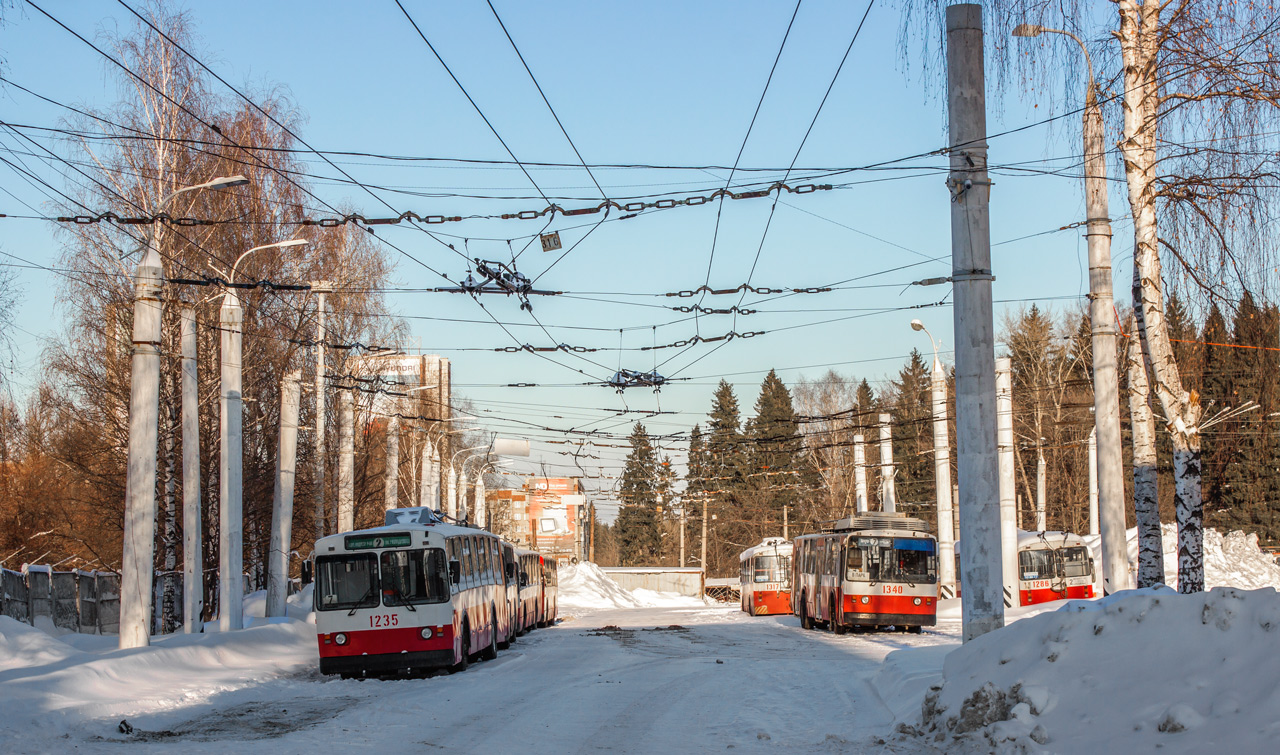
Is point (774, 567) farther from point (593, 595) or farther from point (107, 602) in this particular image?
point (107, 602)

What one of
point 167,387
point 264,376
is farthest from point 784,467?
point 167,387

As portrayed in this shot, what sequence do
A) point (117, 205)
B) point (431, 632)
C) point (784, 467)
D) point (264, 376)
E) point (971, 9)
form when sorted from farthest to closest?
point (784, 467)
point (264, 376)
point (117, 205)
point (431, 632)
point (971, 9)

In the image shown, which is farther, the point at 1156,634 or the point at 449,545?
the point at 449,545

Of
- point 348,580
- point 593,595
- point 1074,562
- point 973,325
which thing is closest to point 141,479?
point 348,580

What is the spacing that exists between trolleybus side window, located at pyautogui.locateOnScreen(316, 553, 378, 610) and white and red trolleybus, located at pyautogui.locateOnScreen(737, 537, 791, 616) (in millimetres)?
27727

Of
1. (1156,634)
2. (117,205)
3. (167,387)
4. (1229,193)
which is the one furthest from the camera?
(167,387)

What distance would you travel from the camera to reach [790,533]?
8438 centimetres

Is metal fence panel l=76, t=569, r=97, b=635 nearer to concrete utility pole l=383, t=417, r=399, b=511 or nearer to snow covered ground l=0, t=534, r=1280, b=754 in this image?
snow covered ground l=0, t=534, r=1280, b=754

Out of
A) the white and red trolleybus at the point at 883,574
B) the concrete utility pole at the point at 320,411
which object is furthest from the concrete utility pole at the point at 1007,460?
the concrete utility pole at the point at 320,411

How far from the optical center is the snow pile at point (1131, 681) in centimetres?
645

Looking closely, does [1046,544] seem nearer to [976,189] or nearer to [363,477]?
[363,477]

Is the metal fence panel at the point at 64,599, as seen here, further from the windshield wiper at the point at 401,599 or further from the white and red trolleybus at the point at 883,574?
the white and red trolleybus at the point at 883,574

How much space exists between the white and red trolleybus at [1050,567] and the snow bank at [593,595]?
2810 cm

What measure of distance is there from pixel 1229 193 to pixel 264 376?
94.1 feet
